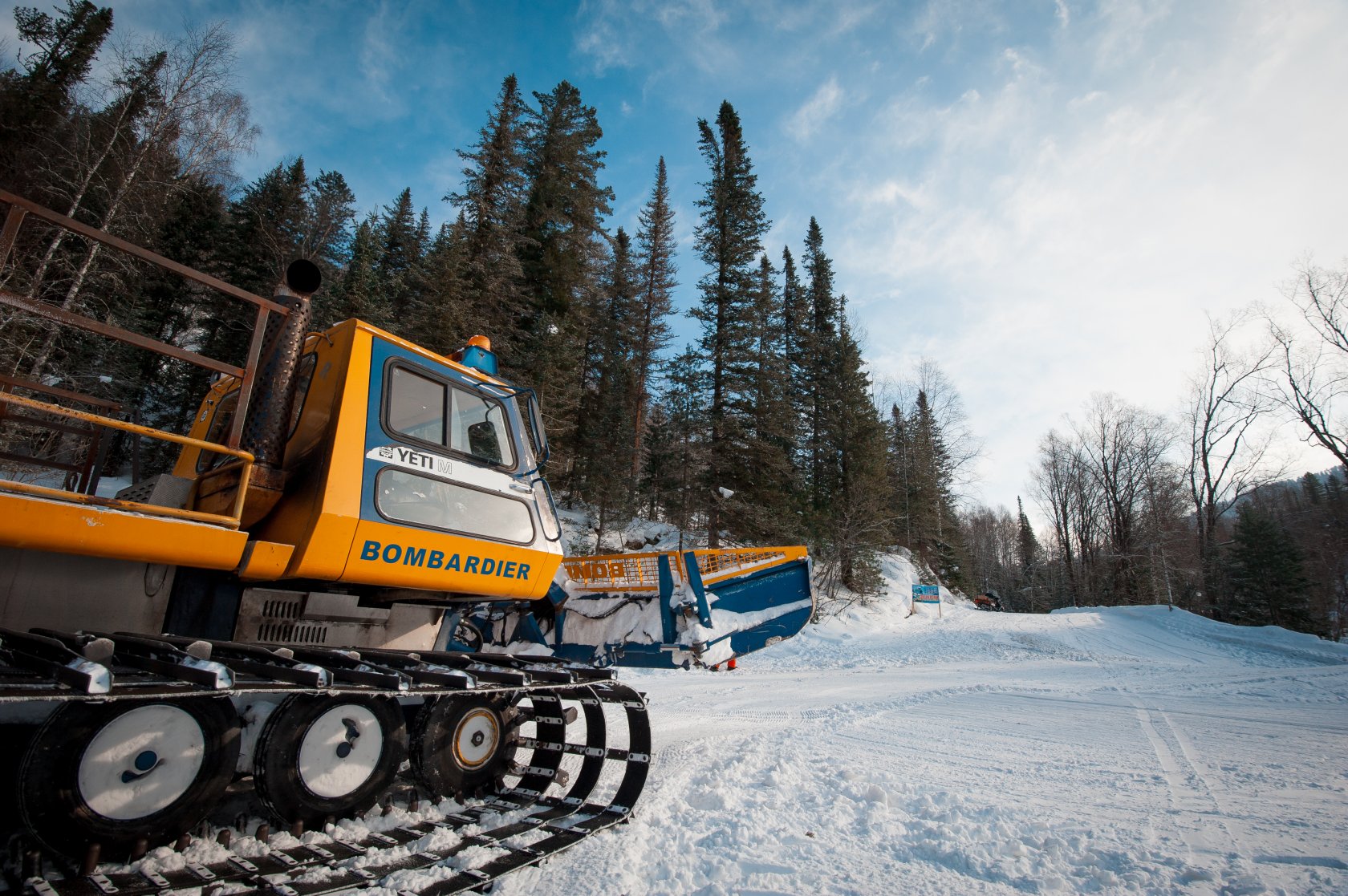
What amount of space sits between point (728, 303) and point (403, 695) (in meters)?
20.3

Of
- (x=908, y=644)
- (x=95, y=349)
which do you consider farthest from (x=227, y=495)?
(x=95, y=349)

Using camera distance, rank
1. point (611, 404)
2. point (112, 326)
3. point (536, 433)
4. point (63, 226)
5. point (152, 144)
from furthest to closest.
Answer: point (611, 404), point (152, 144), point (536, 433), point (112, 326), point (63, 226)

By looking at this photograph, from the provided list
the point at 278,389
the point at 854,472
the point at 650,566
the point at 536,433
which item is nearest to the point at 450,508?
the point at 536,433

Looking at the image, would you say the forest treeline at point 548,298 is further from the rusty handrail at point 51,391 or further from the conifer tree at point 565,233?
the rusty handrail at point 51,391

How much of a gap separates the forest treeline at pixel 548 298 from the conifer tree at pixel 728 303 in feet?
0.25

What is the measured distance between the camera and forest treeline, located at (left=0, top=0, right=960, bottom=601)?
563 inches

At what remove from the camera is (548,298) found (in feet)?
76.3

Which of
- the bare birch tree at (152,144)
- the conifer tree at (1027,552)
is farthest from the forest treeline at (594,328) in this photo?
the conifer tree at (1027,552)

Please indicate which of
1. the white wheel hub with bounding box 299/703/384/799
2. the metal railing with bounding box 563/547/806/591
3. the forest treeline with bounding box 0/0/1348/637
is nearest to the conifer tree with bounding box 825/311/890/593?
the forest treeline with bounding box 0/0/1348/637

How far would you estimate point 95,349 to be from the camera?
14.8 m

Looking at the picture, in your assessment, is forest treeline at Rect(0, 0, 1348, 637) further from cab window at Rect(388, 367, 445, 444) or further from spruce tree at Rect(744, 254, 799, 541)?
cab window at Rect(388, 367, 445, 444)

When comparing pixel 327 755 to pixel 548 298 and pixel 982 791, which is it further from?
pixel 548 298

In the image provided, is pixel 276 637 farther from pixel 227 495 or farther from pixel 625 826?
pixel 625 826

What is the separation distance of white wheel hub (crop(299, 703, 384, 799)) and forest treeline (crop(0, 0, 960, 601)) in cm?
1354
